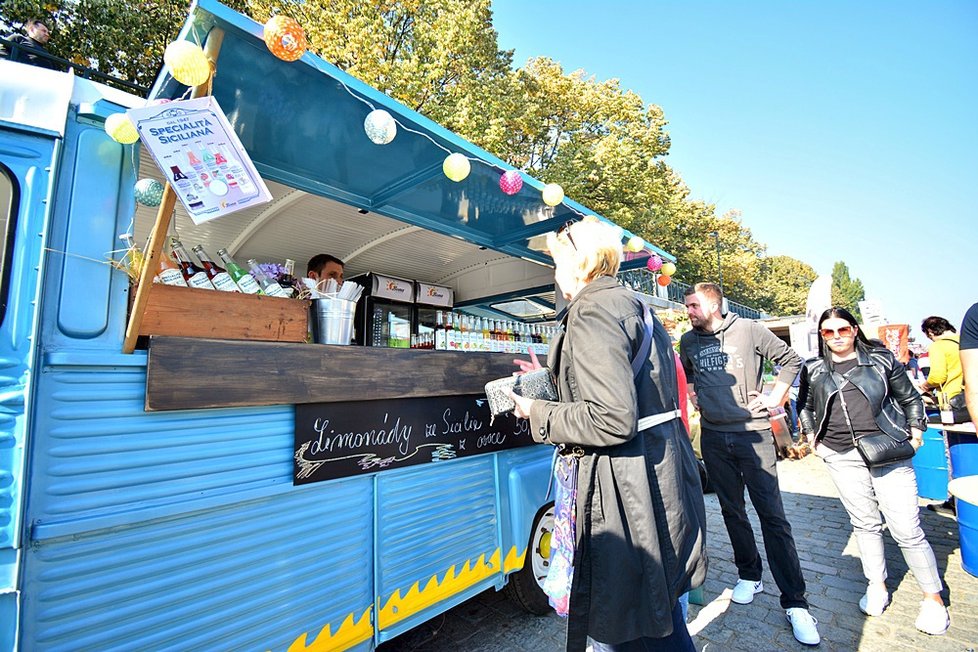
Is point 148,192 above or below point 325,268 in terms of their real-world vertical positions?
below

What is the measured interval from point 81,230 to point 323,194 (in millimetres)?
1535

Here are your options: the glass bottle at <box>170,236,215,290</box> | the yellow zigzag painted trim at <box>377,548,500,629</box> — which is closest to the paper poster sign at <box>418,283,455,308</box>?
the glass bottle at <box>170,236,215,290</box>

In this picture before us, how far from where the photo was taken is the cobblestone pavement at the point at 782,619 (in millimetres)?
2734

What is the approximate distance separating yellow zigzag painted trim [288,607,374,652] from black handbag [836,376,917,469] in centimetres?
317

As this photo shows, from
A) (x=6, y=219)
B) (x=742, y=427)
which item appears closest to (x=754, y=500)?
(x=742, y=427)

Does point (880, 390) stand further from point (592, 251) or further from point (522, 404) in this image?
point (522, 404)

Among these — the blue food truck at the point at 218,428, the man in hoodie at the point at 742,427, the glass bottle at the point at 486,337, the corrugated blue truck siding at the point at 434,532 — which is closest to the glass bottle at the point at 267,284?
the blue food truck at the point at 218,428

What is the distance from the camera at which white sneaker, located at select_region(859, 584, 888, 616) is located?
2982 millimetres

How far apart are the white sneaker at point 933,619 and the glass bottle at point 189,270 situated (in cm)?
455

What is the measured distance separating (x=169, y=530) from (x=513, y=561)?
1979 millimetres

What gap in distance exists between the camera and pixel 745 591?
326cm

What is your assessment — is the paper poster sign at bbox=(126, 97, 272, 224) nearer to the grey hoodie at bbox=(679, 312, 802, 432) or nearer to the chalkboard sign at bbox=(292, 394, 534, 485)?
the chalkboard sign at bbox=(292, 394, 534, 485)

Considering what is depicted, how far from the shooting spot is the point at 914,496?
2.88 m

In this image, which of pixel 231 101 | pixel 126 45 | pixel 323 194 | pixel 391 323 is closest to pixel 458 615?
pixel 391 323
